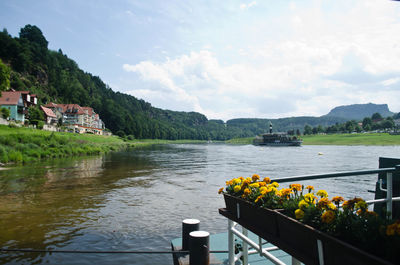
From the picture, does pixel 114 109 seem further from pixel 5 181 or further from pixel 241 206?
pixel 241 206

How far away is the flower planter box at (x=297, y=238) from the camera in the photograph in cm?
228

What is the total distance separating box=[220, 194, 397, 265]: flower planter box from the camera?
89.7 inches

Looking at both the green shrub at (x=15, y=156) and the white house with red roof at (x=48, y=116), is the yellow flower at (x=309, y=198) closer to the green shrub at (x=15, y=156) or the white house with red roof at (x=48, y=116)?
the green shrub at (x=15, y=156)

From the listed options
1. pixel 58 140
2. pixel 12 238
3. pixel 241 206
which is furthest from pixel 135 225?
pixel 58 140

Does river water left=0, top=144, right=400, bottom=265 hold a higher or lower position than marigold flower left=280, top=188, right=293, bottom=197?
lower

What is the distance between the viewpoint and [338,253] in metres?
2.42

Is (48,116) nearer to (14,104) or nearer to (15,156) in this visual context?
(14,104)

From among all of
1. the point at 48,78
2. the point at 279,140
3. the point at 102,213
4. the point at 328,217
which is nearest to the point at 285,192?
the point at 328,217

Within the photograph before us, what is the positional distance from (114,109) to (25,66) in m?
48.1

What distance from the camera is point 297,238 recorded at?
9.65ft

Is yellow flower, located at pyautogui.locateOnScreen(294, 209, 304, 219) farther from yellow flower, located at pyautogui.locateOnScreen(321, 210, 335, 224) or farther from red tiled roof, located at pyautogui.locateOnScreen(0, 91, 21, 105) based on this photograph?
red tiled roof, located at pyautogui.locateOnScreen(0, 91, 21, 105)

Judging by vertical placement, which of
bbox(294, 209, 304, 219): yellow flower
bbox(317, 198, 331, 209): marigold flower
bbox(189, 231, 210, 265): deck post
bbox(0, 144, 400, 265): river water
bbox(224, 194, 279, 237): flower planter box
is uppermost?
bbox(317, 198, 331, 209): marigold flower

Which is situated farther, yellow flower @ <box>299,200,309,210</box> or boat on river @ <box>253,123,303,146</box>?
boat on river @ <box>253,123,303,146</box>

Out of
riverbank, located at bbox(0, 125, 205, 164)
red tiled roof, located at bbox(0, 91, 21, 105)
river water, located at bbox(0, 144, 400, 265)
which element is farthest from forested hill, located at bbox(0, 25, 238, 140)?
river water, located at bbox(0, 144, 400, 265)
